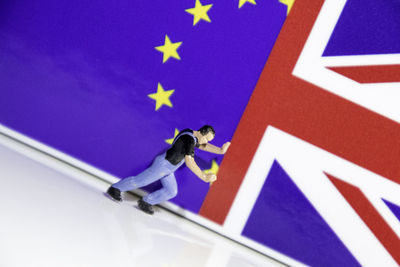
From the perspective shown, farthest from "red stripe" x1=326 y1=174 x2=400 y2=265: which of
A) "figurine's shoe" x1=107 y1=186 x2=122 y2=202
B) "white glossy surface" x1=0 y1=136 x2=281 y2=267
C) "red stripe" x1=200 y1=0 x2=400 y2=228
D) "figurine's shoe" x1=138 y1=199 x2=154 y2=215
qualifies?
"figurine's shoe" x1=107 y1=186 x2=122 y2=202

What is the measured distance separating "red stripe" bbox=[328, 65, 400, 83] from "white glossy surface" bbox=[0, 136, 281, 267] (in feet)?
4.88

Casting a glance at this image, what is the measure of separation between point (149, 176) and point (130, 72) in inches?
30.4

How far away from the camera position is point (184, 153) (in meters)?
2.04

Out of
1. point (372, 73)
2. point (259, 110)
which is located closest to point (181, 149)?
point (259, 110)

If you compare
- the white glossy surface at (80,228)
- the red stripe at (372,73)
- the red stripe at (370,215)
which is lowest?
the white glossy surface at (80,228)

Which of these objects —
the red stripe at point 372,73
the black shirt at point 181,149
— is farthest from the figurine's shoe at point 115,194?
the red stripe at point 372,73

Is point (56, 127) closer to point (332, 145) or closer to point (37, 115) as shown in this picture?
point (37, 115)

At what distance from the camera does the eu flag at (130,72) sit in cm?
222

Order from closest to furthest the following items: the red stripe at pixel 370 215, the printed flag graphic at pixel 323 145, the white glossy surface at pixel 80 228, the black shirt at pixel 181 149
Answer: the white glossy surface at pixel 80 228
the black shirt at pixel 181 149
the printed flag graphic at pixel 323 145
the red stripe at pixel 370 215

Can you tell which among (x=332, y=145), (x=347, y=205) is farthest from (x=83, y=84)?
(x=347, y=205)

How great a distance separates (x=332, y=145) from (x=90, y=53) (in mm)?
1870

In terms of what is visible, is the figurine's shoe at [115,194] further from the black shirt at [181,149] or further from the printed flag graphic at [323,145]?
the printed flag graphic at [323,145]

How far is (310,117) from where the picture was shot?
2.25 metres

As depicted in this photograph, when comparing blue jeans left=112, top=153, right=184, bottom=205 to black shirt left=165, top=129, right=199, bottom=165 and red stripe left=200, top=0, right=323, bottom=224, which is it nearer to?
black shirt left=165, top=129, right=199, bottom=165
